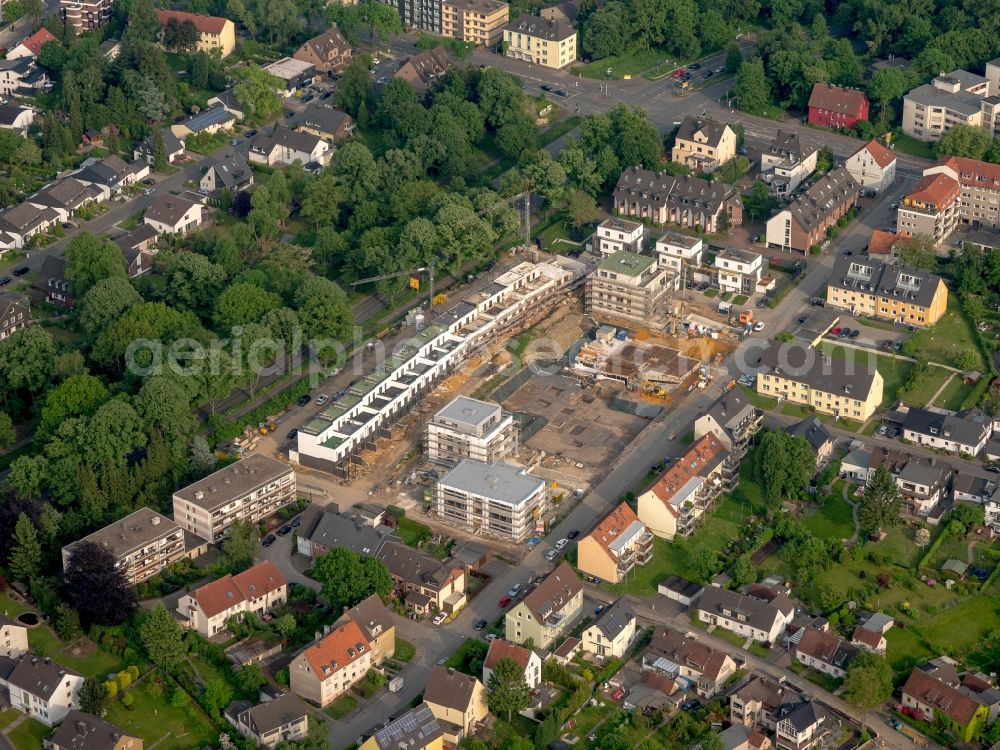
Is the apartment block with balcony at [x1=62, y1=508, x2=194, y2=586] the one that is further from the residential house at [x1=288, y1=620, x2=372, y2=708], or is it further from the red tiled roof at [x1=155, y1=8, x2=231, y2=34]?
the red tiled roof at [x1=155, y1=8, x2=231, y2=34]

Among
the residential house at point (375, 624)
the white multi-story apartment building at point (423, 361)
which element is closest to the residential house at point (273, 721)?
the residential house at point (375, 624)

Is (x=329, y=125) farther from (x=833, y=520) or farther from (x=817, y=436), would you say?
(x=833, y=520)

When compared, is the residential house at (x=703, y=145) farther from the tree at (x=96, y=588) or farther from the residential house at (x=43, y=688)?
the residential house at (x=43, y=688)

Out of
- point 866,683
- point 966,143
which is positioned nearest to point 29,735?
point 866,683

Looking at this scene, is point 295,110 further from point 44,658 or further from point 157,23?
point 44,658

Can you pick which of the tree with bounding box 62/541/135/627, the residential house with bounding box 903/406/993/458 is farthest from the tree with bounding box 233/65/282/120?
the residential house with bounding box 903/406/993/458

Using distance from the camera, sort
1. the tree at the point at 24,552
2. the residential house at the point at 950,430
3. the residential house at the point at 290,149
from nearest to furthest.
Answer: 1. the tree at the point at 24,552
2. the residential house at the point at 950,430
3. the residential house at the point at 290,149

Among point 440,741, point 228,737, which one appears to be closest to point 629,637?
point 440,741
